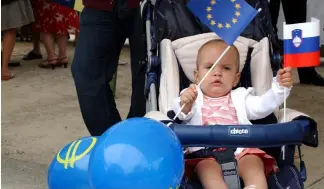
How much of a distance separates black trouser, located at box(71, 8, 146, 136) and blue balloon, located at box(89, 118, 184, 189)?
54.7 inches

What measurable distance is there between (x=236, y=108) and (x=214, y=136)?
60 cm

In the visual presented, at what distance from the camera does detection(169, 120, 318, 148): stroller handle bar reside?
310cm

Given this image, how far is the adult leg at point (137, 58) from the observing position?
4.44m

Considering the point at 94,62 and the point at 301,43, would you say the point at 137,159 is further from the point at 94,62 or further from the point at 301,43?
the point at 94,62

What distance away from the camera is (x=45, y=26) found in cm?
843

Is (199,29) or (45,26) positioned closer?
(199,29)

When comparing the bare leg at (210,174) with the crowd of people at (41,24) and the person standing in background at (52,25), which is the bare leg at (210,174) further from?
the person standing in background at (52,25)

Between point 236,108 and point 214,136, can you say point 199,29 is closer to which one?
point 236,108

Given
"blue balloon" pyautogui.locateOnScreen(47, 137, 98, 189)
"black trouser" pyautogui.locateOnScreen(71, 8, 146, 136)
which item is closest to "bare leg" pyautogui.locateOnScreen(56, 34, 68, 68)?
"black trouser" pyautogui.locateOnScreen(71, 8, 146, 136)

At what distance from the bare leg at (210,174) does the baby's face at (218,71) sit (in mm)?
485

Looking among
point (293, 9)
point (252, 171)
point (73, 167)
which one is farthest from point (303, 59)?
point (293, 9)

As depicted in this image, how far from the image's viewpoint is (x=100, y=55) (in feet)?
14.3

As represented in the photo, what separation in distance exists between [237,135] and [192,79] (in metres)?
0.97

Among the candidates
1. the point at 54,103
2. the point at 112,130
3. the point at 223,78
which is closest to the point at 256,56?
the point at 223,78
